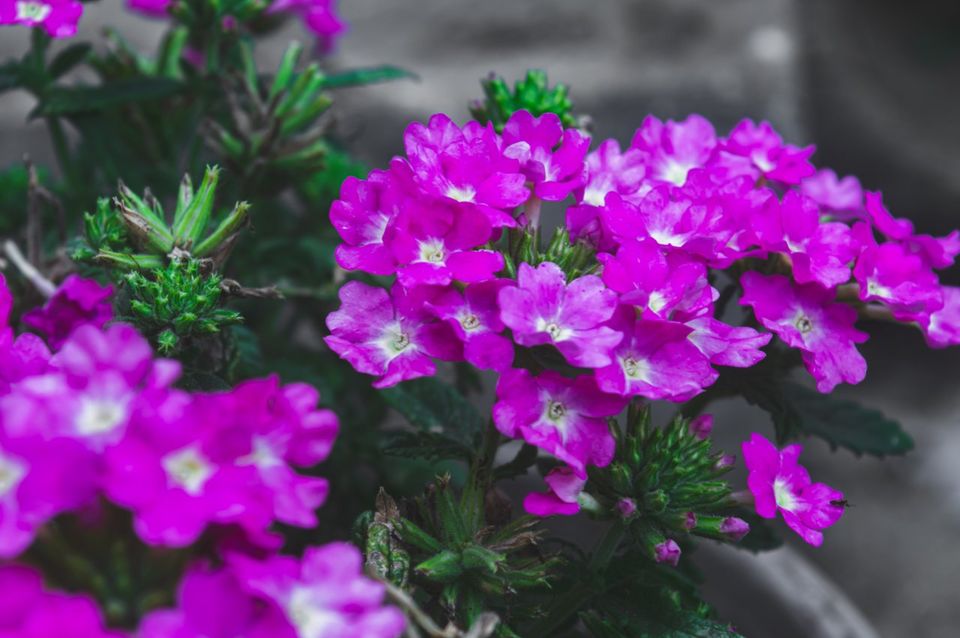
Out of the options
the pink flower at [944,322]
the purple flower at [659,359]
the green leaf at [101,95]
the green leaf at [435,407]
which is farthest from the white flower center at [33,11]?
the pink flower at [944,322]

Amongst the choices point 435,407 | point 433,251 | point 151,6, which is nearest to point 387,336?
point 433,251

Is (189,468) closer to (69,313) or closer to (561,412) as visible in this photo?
(561,412)

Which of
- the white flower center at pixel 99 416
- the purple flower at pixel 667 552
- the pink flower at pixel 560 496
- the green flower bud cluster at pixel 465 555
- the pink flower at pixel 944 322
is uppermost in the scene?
the white flower center at pixel 99 416

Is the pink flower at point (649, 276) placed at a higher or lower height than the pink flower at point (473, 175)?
lower

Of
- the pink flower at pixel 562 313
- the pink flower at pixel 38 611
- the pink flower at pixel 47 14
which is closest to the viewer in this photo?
the pink flower at pixel 38 611

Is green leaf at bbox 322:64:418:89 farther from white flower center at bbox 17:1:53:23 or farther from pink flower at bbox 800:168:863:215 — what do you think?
→ pink flower at bbox 800:168:863:215

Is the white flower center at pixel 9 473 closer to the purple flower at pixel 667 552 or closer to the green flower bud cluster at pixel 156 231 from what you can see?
the green flower bud cluster at pixel 156 231

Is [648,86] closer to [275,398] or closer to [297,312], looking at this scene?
[297,312]
